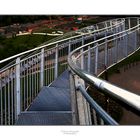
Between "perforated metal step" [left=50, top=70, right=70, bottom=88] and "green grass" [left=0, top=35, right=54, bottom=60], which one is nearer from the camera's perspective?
"green grass" [left=0, top=35, right=54, bottom=60]

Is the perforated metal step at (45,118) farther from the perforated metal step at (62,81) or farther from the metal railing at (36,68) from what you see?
the perforated metal step at (62,81)

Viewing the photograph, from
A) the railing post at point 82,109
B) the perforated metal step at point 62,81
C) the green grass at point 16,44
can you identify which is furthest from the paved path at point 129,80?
the green grass at point 16,44

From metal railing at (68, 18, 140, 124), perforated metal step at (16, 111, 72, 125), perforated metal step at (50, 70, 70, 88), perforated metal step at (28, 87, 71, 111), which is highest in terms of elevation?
metal railing at (68, 18, 140, 124)

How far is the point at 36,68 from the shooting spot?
356 centimetres

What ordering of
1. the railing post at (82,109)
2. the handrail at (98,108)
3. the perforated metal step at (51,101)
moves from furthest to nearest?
1. the perforated metal step at (51,101)
2. the railing post at (82,109)
3. the handrail at (98,108)

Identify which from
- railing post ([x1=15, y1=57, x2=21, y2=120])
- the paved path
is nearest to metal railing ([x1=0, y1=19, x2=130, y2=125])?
railing post ([x1=15, y1=57, x2=21, y2=120])

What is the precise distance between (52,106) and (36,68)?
0.29m

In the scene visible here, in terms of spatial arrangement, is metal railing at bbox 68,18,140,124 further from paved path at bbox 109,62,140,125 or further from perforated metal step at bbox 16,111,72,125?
perforated metal step at bbox 16,111,72,125

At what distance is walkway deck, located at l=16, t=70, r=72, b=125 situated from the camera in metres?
3.48

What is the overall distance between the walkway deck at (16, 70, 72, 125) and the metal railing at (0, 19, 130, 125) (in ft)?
0.14

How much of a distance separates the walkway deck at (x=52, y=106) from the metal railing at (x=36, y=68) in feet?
0.14

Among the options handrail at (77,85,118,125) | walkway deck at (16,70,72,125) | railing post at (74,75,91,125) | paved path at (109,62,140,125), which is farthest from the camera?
walkway deck at (16,70,72,125)

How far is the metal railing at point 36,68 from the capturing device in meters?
3.43
